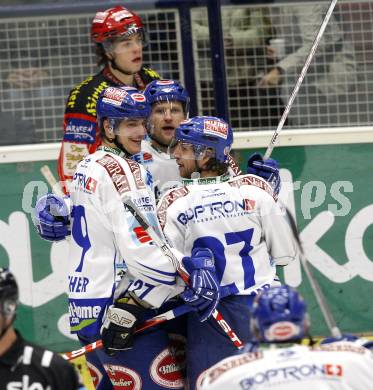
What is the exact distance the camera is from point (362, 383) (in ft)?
17.1

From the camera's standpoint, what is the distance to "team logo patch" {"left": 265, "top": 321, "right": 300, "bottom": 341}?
526cm

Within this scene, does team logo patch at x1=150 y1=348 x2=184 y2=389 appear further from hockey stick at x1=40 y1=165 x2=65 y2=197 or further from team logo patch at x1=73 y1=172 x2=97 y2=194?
hockey stick at x1=40 y1=165 x2=65 y2=197

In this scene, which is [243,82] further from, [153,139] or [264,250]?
[264,250]

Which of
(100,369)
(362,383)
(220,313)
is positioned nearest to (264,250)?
(220,313)

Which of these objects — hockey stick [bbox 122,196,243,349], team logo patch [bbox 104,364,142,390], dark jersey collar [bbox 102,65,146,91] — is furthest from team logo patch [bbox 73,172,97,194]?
dark jersey collar [bbox 102,65,146,91]

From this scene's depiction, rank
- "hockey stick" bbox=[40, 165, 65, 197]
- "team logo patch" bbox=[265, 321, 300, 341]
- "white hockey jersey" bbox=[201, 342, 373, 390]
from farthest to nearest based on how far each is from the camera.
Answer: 1. "hockey stick" bbox=[40, 165, 65, 197]
2. "team logo patch" bbox=[265, 321, 300, 341]
3. "white hockey jersey" bbox=[201, 342, 373, 390]

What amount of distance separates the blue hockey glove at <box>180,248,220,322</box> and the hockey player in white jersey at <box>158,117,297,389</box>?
10 centimetres

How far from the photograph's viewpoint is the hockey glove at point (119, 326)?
706 centimetres

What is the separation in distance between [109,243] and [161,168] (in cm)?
87

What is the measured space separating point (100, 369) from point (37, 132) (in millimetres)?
2570

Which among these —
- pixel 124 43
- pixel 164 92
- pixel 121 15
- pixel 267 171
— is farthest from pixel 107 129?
pixel 121 15

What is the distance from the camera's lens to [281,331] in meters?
5.26

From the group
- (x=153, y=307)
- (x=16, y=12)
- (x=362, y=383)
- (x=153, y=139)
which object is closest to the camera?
(x=362, y=383)

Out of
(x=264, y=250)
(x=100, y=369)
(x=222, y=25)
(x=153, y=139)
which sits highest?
(x=222, y=25)
